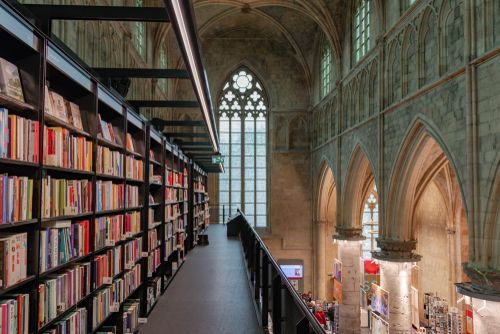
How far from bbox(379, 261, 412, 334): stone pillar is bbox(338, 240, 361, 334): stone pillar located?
4018 mm

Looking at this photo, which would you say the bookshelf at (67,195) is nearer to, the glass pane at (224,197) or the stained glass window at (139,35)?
the stained glass window at (139,35)

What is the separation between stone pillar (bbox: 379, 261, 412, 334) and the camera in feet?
35.6

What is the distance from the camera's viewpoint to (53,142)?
9.77 feet

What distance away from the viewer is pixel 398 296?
10.9 m

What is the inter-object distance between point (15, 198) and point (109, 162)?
1763 mm

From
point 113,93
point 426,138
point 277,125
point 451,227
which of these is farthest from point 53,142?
point 277,125

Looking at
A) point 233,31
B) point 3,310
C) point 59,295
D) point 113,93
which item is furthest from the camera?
point 233,31

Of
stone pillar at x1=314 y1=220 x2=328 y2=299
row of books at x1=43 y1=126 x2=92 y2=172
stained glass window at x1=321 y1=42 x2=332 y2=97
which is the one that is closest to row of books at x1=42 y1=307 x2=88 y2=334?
row of books at x1=43 y1=126 x2=92 y2=172

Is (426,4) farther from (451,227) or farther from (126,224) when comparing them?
(451,227)

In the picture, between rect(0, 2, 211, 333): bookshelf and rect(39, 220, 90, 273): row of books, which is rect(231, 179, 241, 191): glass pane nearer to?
rect(0, 2, 211, 333): bookshelf

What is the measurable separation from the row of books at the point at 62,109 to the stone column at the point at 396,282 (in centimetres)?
871

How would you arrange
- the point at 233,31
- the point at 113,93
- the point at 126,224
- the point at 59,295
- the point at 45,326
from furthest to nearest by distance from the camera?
the point at 233,31 → the point at 126,224 → the point at 113,93 → the point at 59,295 → the point at 45,326

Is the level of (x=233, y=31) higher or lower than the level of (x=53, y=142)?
higher

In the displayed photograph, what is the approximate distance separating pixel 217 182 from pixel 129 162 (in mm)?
16953
